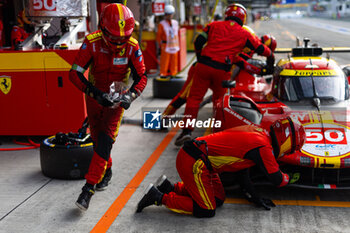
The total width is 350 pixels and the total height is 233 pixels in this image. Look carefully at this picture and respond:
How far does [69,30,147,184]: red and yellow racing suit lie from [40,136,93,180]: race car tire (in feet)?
1.67

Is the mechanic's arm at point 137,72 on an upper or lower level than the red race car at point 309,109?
upper

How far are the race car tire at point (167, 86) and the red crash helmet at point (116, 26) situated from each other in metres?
5.73

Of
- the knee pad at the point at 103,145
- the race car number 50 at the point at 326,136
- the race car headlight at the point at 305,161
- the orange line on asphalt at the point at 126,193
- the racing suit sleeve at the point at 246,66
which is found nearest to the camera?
the orange line on asphalt at the point at 126,193

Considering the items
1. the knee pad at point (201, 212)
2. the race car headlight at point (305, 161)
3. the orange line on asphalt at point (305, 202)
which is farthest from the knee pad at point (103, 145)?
the race car headlight at point (305, 161)

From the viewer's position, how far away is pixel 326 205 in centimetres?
454

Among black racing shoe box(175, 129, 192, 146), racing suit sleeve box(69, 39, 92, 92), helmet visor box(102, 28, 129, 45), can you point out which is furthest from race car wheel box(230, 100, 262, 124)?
racing suit sleeve box(69, 39, 92, 92)

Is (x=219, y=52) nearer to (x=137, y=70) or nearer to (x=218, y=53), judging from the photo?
(x=218, y=53)

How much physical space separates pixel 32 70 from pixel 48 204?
2.73 metres

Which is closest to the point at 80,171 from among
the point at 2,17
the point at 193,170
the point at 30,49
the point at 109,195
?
the point at 109,195

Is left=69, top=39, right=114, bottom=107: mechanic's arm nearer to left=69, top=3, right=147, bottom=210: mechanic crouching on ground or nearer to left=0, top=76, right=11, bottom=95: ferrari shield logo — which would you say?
left=69, top=3, right=147, bottom=210: mechanic crouching on ground

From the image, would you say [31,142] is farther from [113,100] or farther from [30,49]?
[113,100]

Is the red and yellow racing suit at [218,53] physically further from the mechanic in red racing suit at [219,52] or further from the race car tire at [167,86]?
the race car tire at [167,86]

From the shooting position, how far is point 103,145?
4.53 m

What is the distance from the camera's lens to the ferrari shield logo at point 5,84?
6738mm
